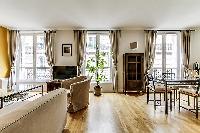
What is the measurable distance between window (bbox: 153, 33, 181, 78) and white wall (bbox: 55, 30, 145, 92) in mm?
862

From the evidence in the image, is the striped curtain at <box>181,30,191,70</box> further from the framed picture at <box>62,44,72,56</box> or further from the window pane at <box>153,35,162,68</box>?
the framed picture at <box>62,44,72,56</box>

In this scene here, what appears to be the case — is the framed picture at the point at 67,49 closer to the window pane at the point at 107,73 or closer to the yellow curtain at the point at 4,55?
the window pane at the point at 107,73

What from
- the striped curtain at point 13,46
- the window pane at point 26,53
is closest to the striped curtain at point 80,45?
the window pane at point 26,53

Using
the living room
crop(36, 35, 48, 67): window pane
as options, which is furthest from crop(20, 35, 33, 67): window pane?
crop(36, 35, 48, 67): window pane

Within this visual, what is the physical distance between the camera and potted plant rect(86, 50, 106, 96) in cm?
1003

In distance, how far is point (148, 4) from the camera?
6.60 meters

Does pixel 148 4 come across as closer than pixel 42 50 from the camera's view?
Yes

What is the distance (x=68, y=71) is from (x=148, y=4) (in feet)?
16.2

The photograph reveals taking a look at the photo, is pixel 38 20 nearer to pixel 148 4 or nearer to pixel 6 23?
pixel 6 23

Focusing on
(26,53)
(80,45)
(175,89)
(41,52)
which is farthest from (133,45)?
(26,53)

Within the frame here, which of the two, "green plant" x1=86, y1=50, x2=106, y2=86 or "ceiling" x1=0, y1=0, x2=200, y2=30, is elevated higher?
"ceiling" x1=0, y1=0, x2=200, y2=30

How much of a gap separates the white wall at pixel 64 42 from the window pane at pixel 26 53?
123 cm

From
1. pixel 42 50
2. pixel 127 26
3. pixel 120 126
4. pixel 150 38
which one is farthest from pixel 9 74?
pixel 120 126

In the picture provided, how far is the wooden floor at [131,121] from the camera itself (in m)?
4.37
